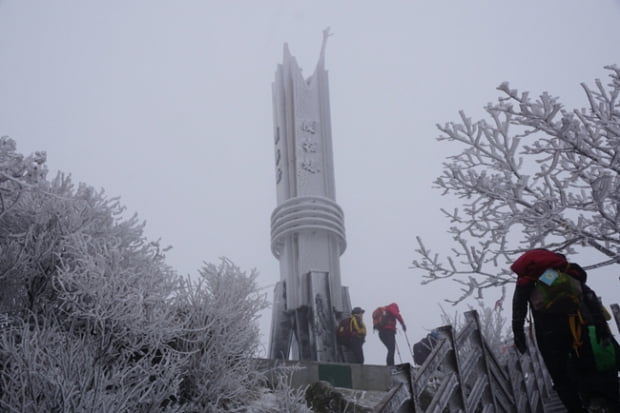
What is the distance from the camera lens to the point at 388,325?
39.8 feet

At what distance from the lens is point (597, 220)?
6.32 metres

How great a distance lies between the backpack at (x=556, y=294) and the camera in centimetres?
438

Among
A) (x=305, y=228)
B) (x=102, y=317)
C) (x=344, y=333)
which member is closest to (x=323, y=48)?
(x=305, y=228)

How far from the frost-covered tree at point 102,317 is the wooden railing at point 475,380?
9.00ft

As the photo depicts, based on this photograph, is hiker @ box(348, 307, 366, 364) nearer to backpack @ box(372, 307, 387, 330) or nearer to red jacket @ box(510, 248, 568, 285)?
backpack @ box(372, 307, 387, 330)

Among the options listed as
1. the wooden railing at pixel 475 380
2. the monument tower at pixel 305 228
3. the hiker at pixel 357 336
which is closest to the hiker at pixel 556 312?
the wooden railing at pixel 475 380

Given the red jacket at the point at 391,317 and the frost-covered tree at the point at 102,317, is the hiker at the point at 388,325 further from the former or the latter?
the frost-covered tree at the point at 102,317

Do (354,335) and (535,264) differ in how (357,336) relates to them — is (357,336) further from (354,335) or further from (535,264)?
(535,264)

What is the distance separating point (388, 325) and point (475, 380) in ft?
22.5

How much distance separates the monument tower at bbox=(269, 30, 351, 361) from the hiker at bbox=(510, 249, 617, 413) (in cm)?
1087

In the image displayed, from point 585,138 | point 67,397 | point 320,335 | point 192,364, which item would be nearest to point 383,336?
point 320,335

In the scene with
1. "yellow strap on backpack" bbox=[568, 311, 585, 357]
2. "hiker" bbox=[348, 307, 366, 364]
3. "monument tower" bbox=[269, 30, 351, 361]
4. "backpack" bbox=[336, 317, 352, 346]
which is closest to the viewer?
"yellow strap on backpack" bbox=[568, 311, 585, 357]

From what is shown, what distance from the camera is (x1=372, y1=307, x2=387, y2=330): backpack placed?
12.2 m

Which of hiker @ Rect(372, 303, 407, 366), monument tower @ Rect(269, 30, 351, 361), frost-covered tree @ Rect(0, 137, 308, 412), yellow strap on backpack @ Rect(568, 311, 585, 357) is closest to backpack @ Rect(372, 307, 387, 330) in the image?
hiker @ Rect(372, 303, 407, 366)
